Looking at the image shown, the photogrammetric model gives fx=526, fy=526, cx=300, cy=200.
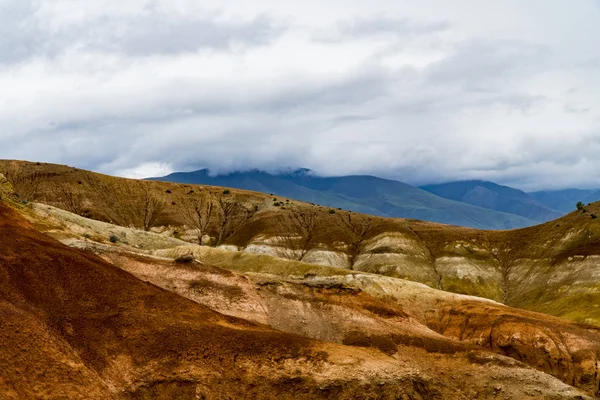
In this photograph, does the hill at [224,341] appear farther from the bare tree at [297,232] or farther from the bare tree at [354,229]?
the bare tree at [297,232]

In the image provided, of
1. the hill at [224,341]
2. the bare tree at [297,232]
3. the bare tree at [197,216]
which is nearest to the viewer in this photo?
the hill at [224,341]

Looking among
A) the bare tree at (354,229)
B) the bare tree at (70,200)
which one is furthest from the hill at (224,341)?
the bare tree at (70,200)

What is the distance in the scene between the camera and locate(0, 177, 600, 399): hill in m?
33.5

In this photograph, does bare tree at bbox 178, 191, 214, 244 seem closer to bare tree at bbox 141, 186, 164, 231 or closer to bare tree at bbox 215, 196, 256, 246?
bare tree at bbox 215, 196, 256, 246

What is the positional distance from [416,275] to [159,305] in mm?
113359

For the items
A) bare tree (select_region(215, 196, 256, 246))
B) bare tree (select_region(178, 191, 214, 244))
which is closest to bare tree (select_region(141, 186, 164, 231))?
bare tree (select_region(178, 191, 214, 244))

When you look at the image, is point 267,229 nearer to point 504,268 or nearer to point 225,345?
point 504,268

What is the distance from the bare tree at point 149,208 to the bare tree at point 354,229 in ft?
214

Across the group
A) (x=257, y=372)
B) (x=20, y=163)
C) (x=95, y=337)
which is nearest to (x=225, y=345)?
(x=257, y=372)

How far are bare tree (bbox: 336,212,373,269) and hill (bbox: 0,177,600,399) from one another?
105500mm

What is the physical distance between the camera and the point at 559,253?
456 feet

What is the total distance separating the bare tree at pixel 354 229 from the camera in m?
168

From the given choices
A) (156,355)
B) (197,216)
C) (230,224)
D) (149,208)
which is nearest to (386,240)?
(230,224)

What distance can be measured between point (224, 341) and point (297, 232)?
14239cm
